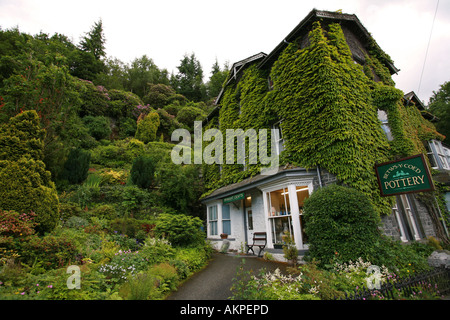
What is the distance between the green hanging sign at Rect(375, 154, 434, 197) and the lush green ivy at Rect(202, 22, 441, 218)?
0.46m

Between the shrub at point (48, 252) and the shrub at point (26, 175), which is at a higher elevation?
the shrub at point (26, 175)

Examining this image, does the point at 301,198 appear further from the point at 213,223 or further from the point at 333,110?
the point at 213,223

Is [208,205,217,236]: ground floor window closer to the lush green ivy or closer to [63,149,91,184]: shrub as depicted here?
the lush green ivy

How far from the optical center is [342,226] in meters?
6.24

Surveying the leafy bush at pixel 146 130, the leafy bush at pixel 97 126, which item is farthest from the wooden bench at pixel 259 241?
the leafy bush at pixel 97 126

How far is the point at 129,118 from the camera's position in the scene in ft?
92.7

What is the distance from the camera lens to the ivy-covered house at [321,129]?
7875 mm

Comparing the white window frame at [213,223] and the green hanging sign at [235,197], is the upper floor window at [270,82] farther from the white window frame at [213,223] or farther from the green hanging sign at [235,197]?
the white window frame at [213,223]


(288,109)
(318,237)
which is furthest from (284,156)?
(318,237)

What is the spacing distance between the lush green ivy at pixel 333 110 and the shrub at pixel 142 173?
22.4 feet

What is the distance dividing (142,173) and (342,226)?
40.3 ft

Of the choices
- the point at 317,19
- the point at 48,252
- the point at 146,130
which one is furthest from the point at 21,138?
the point at 146,130

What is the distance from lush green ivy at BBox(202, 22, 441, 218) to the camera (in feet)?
25.2

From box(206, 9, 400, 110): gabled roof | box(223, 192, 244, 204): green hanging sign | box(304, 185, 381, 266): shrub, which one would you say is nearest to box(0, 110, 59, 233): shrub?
box(223, 192, 244, 204): green hanging sign
